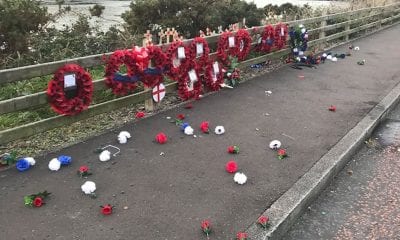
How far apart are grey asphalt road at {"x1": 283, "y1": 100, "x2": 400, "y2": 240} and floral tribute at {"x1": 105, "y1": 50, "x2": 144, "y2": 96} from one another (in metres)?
2.96

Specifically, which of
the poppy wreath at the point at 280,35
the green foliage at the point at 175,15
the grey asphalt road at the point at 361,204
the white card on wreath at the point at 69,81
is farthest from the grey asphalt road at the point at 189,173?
the green foliage at the point at 175,15

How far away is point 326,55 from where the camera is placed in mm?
11344

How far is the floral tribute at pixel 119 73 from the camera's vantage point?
18.8 ft

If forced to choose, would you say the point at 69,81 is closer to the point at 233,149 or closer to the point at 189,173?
the point at 189,173

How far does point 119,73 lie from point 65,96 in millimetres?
977

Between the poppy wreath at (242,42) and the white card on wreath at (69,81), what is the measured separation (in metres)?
3.77

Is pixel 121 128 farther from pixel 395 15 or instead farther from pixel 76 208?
pixel 395 15

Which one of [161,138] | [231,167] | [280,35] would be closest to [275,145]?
[231,167]

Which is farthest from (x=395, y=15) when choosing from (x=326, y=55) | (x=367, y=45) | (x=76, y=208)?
(x=76, y=208)

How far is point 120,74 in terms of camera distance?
5832 mm

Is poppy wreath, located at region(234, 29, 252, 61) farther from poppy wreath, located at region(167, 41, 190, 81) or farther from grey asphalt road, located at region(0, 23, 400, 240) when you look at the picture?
poppy wreath, located at region(167, 41, 190, 81)

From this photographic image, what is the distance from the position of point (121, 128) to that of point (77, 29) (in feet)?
14.2

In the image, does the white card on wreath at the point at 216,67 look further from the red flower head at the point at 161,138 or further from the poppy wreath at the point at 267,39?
the red flower head at the point at 161,138

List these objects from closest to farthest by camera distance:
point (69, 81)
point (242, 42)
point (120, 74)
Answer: point (69, 81) < point (120, 74) < point (242, 42)
